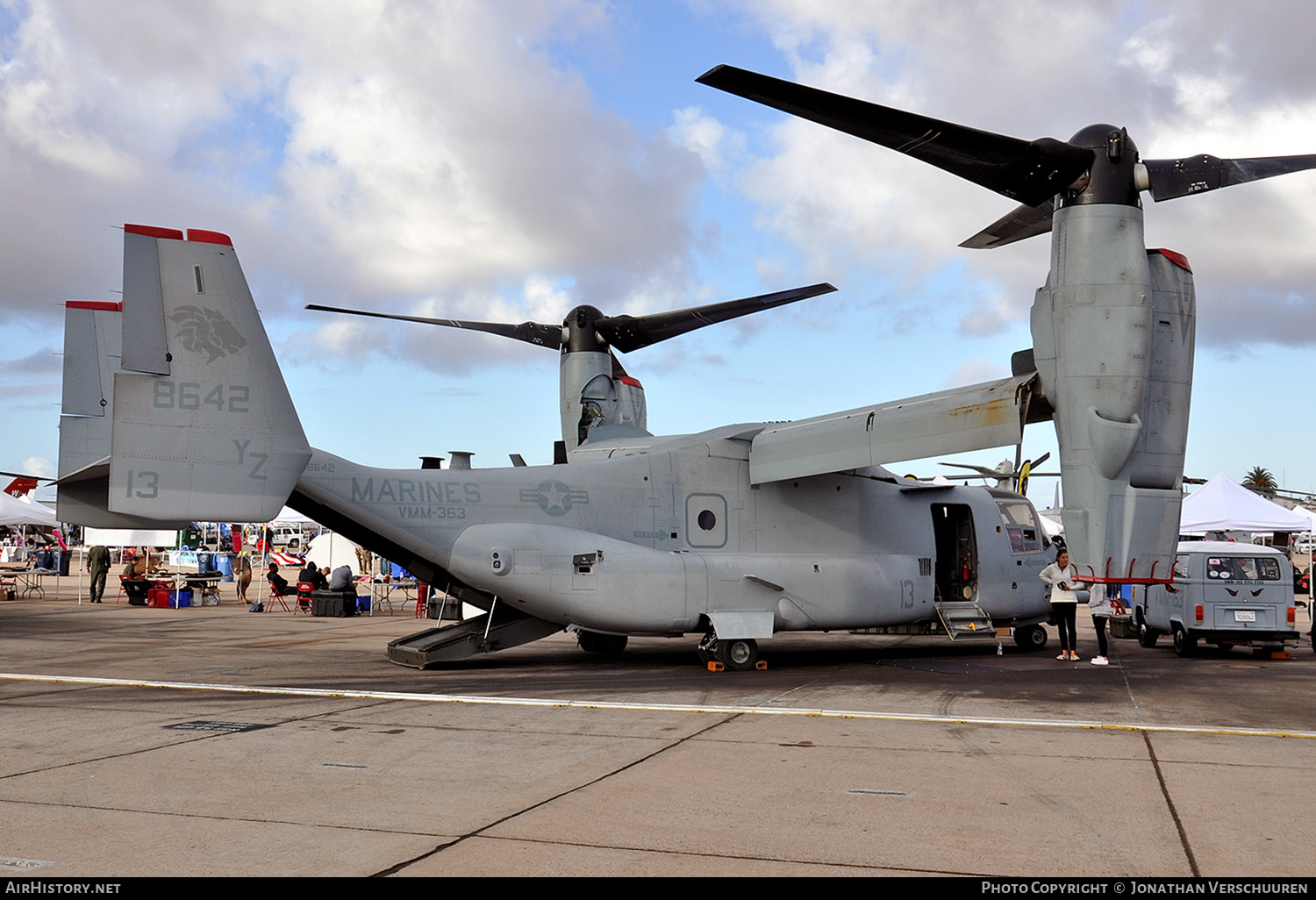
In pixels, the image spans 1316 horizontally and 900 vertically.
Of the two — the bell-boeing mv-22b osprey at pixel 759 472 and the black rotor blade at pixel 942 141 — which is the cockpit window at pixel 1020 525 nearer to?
the bell-boeing mv-22b osprey at pixel 759 472

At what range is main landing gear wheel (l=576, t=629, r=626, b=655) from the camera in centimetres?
1628

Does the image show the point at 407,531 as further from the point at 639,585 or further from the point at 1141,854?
the point at 1141,854

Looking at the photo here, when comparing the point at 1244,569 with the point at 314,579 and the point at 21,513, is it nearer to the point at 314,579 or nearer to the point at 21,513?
the point at 314,579

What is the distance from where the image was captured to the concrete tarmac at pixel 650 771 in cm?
521

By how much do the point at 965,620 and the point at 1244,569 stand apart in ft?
15.9

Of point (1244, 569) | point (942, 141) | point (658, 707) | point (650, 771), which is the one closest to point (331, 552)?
point (658, 707)

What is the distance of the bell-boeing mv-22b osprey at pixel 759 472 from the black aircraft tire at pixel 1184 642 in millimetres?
2158

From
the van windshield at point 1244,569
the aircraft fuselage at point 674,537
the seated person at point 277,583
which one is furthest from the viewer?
the seated person at point 277,583

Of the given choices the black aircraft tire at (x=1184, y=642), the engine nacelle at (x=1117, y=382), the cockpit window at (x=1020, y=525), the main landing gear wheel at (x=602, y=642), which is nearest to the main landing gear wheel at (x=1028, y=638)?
the cockpit window at (x=1020, y=525)

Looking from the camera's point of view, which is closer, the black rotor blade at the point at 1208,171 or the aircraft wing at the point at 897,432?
the black rotor blade at the point at 1208,171

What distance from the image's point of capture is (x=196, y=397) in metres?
11.2

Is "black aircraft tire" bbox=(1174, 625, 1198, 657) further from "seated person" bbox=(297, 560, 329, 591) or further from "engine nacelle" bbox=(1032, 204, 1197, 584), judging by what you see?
"seated person" bbox=(297, 560, 329, 591)

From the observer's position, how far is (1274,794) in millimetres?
6590
